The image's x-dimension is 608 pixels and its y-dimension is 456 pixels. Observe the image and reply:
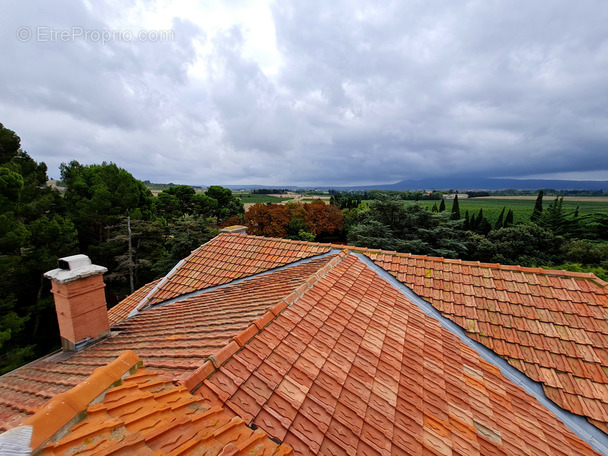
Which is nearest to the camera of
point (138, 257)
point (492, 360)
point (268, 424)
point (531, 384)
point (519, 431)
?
point (268, 424)

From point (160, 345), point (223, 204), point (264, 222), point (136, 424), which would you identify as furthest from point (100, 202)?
point (223, 204)

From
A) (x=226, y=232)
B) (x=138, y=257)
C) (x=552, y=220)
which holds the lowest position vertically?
(x=138, y=257)

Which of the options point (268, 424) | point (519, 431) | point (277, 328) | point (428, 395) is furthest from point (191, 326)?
point (519, 431)

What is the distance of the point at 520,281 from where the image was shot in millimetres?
4969

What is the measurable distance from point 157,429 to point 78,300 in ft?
12.6

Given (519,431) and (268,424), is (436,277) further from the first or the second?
(268,424)

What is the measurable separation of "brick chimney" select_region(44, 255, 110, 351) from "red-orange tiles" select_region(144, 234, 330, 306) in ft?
7.54

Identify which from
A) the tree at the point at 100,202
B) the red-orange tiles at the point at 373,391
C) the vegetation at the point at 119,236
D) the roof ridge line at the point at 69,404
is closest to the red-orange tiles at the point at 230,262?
the red-orange tiles at the point at 373,391

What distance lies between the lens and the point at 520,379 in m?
3.78

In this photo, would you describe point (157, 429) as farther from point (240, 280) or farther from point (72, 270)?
point (240, 280)

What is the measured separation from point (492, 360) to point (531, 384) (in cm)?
51

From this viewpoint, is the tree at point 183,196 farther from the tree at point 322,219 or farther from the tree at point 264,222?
the tree at point 322,219

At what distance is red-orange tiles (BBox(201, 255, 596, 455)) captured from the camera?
211 centimetres

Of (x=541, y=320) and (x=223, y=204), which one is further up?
(x=223, y=204)
